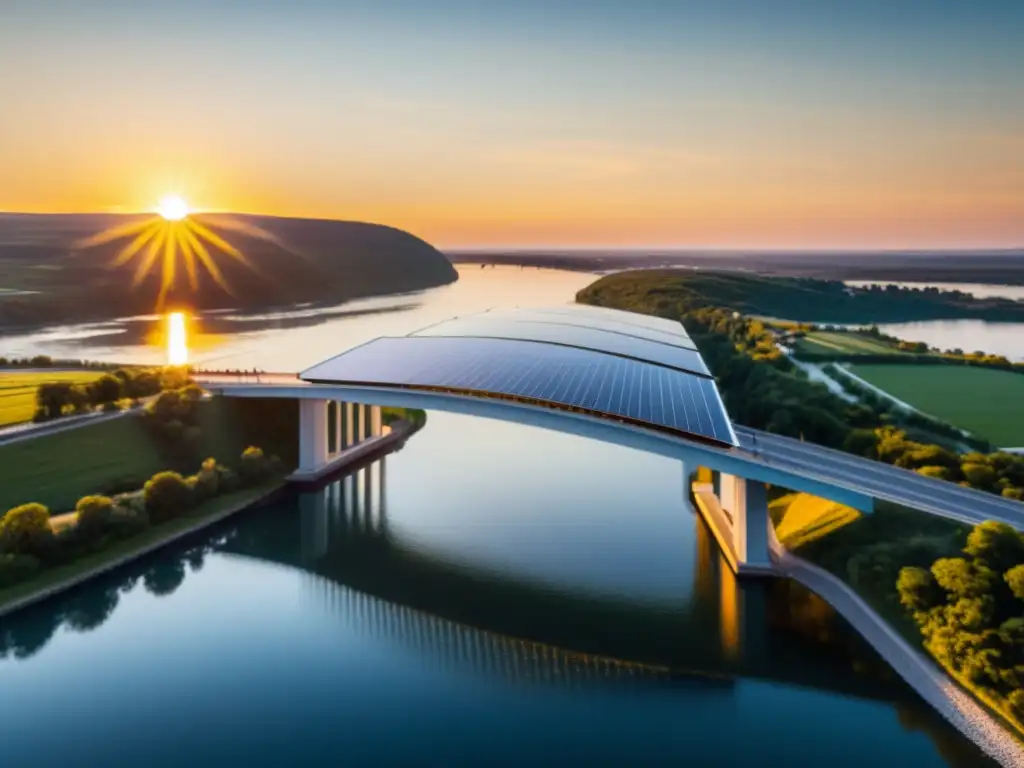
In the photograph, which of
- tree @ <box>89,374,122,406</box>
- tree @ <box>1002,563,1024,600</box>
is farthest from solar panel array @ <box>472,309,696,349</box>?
tree @ <box>1002,563,1024,600</box>

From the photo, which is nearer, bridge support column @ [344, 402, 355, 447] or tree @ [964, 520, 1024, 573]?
tree @ [964, 520, 1024, 573]

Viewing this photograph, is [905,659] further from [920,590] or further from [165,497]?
[165,497]

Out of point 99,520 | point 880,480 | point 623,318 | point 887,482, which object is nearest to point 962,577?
point 887,482

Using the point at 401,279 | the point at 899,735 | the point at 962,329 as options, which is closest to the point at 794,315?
the point at 962,329

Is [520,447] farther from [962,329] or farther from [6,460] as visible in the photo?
[962,329]

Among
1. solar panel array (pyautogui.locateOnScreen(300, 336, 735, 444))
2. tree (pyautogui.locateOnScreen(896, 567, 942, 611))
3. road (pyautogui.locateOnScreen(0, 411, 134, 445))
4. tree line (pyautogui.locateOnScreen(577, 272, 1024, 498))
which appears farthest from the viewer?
road (pyautogui.locateOnScreen(0, 411, 134, 445))

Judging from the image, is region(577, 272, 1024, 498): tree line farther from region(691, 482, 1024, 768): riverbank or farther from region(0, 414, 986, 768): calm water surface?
region(0, 414, 986, 768): calm water surface
